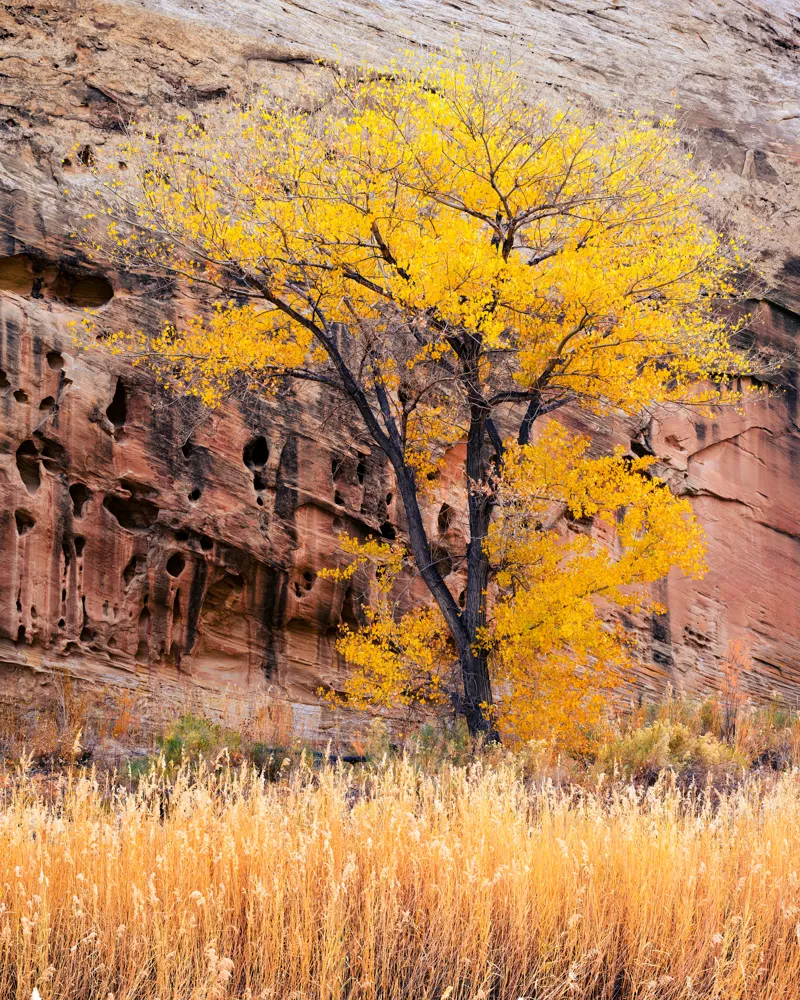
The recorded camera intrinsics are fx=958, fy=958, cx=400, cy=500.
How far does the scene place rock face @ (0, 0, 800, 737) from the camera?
12164 millimetres

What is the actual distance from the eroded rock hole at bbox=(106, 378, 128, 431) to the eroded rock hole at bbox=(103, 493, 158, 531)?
3.39ft

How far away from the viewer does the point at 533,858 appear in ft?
15.4

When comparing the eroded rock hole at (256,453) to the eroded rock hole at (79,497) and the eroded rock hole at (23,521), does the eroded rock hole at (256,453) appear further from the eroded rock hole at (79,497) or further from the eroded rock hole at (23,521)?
the eroded rock hole at (23,521)

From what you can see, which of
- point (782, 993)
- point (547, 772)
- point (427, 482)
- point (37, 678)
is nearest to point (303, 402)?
point (427, 482)

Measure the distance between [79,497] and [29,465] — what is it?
727 mm

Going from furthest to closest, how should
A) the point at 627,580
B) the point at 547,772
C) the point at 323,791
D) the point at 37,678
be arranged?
the point at 37,678 → the point at 627,580 → the point at 547,772 → the point at 323,791

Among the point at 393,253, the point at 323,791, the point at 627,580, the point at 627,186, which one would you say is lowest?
the point at 627,580

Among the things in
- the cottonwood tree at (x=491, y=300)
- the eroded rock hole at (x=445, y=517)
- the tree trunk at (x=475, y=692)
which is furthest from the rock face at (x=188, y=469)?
the tree trunk at (x=475, y=692)

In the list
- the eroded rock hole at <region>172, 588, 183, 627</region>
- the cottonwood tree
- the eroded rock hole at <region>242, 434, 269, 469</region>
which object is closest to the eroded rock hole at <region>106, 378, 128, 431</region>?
the eroded rock hole at <region>242, 434, 269, 469</region>

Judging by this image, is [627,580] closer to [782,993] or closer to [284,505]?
[284,505]

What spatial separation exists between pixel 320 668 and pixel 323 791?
821 centimetres

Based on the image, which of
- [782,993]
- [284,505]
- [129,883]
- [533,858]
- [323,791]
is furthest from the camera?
[284,505]

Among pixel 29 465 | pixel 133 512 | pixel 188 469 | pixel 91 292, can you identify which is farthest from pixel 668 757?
pixel 91 292

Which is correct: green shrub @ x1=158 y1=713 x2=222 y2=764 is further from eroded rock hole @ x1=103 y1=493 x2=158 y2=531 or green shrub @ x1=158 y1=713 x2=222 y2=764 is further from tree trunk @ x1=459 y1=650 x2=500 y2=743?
eroded rock hole @ x1=103 y1=493 x2=158 y2=531
